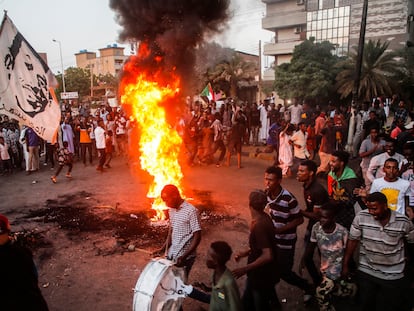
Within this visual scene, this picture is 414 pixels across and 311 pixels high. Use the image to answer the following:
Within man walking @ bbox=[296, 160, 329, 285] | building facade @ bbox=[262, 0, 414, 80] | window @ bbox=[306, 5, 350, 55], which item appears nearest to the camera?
man walking @ bbox=[296, 160, 329, 285]

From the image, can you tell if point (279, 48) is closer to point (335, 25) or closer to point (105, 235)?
point (335, 25)

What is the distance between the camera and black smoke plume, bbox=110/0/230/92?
321 inches

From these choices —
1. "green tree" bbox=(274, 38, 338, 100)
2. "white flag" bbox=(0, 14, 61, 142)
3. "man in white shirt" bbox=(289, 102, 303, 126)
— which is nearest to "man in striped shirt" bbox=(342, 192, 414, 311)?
"white flag" bbox=(0, 14, 61, 142)

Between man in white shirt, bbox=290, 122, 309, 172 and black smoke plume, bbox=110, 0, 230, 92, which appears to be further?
man in white shirt, bbox=290, 122, 309, 172

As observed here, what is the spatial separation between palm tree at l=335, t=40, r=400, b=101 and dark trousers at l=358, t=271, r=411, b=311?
27216 millimetres

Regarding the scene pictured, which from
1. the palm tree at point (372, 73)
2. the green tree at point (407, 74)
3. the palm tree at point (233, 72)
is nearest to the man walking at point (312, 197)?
the green tree at point (407, 74)

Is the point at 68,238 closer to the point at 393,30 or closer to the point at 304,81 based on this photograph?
the point at 304,81

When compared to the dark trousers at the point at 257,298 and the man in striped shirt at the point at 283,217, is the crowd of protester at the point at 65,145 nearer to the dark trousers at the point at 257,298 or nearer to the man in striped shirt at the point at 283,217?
the man in striped shirt at the point at 283,217

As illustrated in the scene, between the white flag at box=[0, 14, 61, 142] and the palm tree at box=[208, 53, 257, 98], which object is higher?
the palm tree at box=[208, 53, 257, 98]

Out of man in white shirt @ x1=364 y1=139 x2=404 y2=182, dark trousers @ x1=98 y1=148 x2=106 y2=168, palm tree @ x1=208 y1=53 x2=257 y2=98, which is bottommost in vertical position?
dark trousers @ x1=98 y1=148 x2=106 y2=168

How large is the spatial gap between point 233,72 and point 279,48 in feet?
37.9

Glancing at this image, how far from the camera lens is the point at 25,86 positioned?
6.18 meters

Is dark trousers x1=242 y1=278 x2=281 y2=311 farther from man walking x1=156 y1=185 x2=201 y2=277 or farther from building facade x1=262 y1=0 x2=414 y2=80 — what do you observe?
building facade x1=262 y1=0 x2=414 y2=80

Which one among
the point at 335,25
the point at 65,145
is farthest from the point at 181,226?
the point at 335,25
